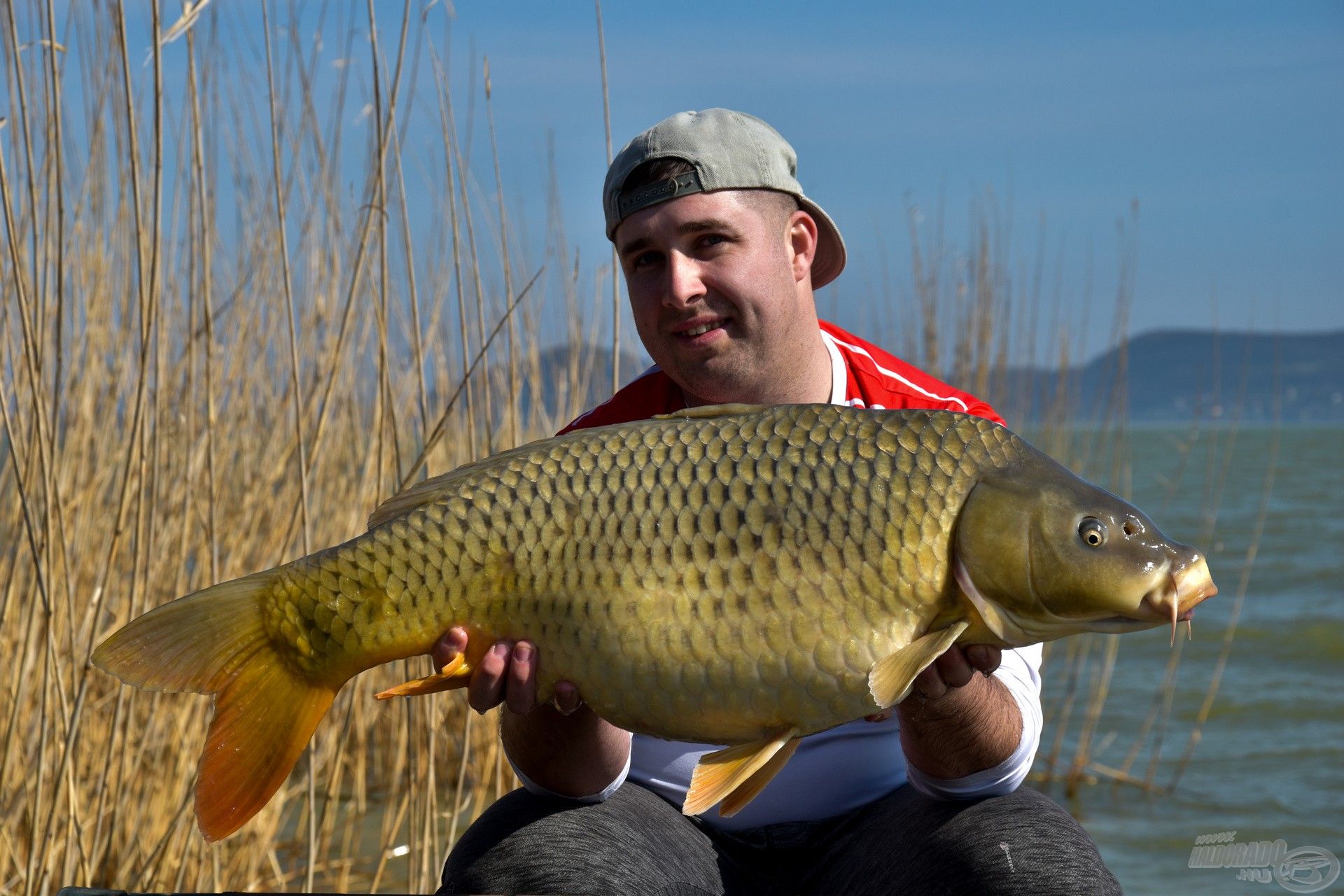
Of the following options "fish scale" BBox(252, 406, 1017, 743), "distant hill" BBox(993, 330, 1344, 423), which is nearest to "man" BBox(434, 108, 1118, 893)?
"fish scale" BBox(252, 406, 1017, 743)

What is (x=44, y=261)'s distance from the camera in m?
1.92

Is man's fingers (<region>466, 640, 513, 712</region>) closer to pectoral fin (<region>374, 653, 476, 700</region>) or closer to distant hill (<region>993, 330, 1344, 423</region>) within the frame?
pectoral fin (<region>374, 653, 476, 700</region>)

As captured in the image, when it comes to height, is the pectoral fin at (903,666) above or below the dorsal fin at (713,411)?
below

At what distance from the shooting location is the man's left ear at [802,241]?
1844 millimetres

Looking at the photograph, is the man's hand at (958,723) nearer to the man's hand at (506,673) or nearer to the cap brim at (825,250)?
the man's hand at (506,673)

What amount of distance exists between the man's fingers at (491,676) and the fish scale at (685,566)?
17mm

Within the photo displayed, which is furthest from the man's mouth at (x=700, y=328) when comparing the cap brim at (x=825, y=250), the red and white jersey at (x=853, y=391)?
the cap brim at (x=825, y=250)

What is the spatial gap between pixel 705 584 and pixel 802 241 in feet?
2.43

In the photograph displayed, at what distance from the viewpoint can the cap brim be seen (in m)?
1.91

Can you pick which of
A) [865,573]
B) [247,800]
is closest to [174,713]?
[247,800]

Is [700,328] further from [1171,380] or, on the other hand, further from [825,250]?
[1171,380]

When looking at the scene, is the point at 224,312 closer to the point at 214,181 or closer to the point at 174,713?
the point at 214,181

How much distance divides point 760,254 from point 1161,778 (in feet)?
11.5

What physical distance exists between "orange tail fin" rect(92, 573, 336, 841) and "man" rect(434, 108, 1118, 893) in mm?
191
